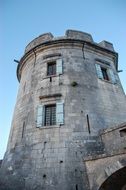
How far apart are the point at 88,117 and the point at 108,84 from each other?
3567mm

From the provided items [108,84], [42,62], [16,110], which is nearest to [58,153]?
[16,110]

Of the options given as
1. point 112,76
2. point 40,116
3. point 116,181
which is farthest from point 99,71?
point 116,181

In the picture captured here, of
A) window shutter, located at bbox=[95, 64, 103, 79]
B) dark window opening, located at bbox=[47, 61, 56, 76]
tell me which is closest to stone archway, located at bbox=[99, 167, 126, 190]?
window shutter, located at bbox=[95, 64, 103, 79]

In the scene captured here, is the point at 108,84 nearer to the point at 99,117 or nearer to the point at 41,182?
the point at 99,117

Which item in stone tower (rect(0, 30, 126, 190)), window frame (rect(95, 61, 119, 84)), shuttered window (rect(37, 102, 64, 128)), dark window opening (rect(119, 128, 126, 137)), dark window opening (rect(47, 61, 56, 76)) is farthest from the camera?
window frame (rect(95, 61, 119, 84))

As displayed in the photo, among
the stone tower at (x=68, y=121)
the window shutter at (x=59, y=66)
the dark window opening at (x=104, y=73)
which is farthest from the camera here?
the dark window opening at (x=104, y=73)

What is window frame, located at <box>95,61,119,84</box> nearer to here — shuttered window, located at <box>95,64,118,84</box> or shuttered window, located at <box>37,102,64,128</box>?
shuttered window, located at <box>95,64,118,84</box>

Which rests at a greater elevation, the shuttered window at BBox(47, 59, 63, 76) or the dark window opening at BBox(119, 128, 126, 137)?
the shuttered window at BBox(47, 59, 63, 76)

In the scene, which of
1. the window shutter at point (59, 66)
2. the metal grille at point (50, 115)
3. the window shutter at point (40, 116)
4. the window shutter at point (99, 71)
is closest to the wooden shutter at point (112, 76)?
the window shutter at point (99, 71)

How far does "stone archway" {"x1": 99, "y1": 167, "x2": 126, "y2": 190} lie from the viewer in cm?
690

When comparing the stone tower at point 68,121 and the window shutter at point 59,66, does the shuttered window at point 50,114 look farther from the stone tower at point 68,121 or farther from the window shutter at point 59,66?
the window shutter at point 59,66

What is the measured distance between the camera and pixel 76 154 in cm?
873

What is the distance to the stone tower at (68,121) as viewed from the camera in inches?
311

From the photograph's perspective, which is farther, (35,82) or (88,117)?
(35,82)
